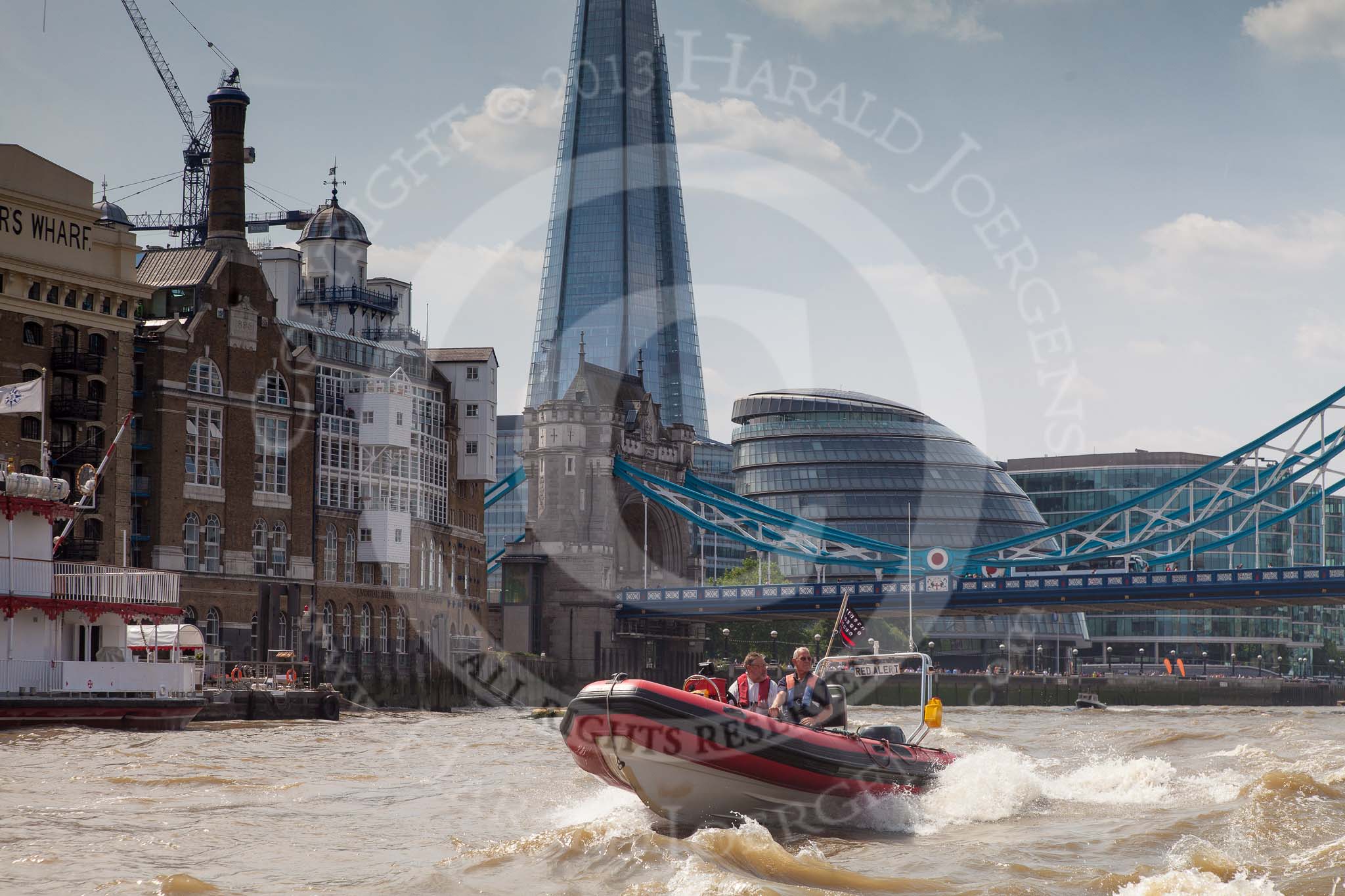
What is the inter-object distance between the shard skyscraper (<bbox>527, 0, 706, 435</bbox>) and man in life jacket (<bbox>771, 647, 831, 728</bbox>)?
144597mm

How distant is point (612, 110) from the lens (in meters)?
164

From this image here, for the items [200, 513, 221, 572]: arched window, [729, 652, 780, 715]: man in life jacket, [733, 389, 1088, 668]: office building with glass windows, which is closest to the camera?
[729, 652, 780, 715]: man in life jacket

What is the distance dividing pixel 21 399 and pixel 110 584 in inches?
215

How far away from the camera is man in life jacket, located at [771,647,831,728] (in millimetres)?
21609

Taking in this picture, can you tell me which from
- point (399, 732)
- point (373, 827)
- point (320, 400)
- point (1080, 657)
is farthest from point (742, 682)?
point (1080, 657)

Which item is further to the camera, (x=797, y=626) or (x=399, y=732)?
(x=797, y=626)

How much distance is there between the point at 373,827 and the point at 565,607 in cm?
8452

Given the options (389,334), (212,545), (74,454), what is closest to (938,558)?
(389,334)

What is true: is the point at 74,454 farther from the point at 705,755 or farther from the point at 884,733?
the point at 705,755

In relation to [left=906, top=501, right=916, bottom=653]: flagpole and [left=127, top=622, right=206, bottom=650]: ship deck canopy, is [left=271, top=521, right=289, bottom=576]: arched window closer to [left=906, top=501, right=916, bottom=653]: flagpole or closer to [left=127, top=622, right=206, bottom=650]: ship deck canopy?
[left=127, top=622, right=206, bottom=650]: ship deck canopy

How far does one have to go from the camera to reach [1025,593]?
92.2 meters

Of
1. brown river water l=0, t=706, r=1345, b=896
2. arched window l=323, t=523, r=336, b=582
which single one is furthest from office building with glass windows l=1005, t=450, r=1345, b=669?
brown river water l=0, t=706, r=1345, b=896

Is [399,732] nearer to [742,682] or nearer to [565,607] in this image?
[742,682]

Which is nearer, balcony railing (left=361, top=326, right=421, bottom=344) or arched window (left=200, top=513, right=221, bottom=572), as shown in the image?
arched window (left=200, top=513, right=221, bottom=572)
